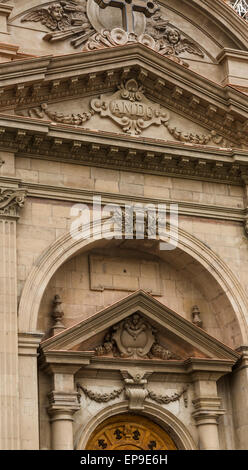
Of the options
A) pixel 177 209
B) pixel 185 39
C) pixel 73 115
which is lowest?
pixel 177 209

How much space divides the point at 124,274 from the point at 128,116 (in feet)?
12.7

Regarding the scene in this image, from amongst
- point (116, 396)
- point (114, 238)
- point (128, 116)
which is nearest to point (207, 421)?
point (116, 396)

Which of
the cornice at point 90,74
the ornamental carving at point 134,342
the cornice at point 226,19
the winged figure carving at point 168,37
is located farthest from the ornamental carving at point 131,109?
the ornamental carving at point 134,342

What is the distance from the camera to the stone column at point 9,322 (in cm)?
2169

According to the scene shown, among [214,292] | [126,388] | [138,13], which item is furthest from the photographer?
[138,13]

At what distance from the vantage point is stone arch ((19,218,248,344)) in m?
23.1

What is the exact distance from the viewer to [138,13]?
→ 27578mm

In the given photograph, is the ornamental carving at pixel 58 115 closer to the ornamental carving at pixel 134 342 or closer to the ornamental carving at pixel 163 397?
the ornamental carving at pixel 134 342

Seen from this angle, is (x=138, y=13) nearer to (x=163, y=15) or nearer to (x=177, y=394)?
(x=163, y=15)

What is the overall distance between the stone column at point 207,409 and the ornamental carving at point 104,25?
8328 mm

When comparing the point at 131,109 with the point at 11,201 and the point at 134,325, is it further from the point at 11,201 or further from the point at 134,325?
the point at 134,325

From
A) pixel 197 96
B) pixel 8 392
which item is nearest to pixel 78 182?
pixel 197 96

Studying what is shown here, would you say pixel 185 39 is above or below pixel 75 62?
above

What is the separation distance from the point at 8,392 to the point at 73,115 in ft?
23.1
